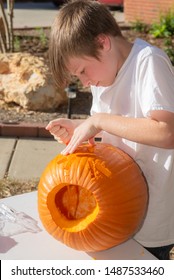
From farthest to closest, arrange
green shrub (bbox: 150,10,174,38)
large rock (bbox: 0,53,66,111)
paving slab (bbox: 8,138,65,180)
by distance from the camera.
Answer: green shrub (bbox: 150,10,174,38) → large rock (bbox: 0,53,66,111) → paving slab (bbox: 8,138,65,180)

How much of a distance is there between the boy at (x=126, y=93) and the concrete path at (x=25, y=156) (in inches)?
81.3

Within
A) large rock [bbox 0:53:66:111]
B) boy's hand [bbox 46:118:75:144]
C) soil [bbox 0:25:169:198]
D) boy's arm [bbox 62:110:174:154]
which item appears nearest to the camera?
boy's arm [bbox 62:110:174:154]

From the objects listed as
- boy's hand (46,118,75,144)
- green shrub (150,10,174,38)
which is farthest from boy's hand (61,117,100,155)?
green shrub (150,10,174,38)

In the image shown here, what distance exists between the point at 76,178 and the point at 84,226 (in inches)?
6.9

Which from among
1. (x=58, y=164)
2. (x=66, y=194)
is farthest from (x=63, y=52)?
(x=66, y=194)

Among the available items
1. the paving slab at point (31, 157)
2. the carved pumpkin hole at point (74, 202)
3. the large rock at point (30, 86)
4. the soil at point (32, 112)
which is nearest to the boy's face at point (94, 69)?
the carved pumpkin hole at point (74, 202)

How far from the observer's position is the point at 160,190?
198cm

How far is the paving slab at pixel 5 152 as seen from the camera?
4.15 metres

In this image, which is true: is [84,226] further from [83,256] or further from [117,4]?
[117,4]

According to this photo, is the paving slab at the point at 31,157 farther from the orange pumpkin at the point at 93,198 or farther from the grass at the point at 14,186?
the orange pumpkin at the point at 93,198

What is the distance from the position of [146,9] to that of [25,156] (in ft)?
20.9

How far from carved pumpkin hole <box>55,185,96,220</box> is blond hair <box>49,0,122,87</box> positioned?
0.43m

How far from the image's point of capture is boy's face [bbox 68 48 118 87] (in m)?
1.83

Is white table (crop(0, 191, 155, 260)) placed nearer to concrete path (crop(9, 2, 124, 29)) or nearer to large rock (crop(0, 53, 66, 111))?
large rock (crop(0, 53, 66, 111))
